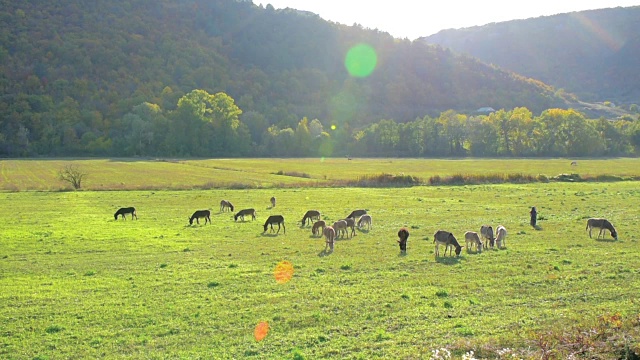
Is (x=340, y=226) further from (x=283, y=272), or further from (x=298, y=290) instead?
(x=298, y=290)

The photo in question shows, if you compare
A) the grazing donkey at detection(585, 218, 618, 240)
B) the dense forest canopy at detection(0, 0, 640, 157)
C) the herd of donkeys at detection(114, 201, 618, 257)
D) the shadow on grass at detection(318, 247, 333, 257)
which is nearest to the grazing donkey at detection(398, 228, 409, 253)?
the herd of donkeys at detection(114, 201, 618, 257)

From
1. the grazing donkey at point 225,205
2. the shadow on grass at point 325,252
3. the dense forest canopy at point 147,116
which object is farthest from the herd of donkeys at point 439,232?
the dense forest canopy at point 147,116

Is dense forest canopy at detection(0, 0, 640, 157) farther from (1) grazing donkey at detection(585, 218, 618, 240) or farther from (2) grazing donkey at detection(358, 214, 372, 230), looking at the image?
(1) grazing donkey at detection(585, 218, 618, 240)

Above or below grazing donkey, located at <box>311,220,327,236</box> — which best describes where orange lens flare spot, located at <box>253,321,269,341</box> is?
below

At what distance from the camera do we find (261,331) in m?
11.9

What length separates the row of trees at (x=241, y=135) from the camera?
136250 millimetres

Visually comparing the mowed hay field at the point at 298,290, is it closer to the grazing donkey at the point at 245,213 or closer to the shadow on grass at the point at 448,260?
the shadow on grass at the point at 448,260

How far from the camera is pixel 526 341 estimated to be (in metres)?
10.4

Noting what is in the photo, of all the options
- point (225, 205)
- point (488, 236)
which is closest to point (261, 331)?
point (488, 236)

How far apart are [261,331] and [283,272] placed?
5.89 metres

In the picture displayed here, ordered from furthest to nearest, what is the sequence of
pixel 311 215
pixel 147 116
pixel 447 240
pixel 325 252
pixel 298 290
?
1. pixel 147 116
2. pixel 311 215
3. pixel 325 252
4. pixel 447 240
5. pixel 298 290

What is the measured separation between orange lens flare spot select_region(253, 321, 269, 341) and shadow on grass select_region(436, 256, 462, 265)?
361 inches

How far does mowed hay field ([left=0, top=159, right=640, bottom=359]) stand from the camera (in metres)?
11.1

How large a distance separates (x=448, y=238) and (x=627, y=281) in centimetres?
660
